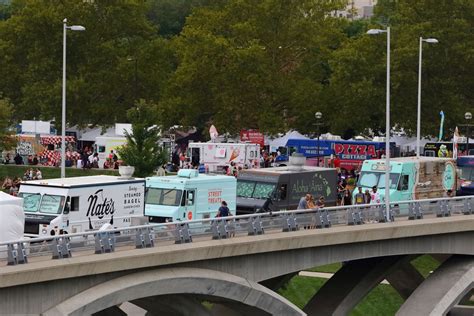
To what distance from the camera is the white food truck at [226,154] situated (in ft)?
261

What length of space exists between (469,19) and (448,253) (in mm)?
50394

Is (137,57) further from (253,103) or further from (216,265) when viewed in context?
(216,265)

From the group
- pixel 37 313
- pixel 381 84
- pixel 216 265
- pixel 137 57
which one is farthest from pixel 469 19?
pixel 37 313

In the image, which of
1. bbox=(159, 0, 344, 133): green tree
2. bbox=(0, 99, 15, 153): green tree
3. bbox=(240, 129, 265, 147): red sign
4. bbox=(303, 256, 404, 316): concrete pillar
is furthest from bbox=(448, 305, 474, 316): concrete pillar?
bbox=(159, 0, 344, 133): green tree

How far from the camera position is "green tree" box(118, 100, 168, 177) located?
66.6 meters

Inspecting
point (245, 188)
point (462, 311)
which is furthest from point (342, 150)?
point (245, 188)

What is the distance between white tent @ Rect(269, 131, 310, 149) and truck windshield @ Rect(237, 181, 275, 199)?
40542mm

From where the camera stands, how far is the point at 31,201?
45.2 m

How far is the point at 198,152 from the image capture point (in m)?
82.7

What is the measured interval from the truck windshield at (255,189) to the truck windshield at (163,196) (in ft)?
14.5

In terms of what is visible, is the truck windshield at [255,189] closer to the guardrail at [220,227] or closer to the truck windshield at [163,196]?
the truck windshield at [163,196]

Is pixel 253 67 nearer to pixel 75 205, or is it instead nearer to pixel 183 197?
pixel 183 197

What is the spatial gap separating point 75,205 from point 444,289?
1351cm

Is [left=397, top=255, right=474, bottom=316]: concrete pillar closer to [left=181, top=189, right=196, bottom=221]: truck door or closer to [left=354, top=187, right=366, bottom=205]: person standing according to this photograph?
[left=354, top=187, right=366, bottom=205]: person standing
